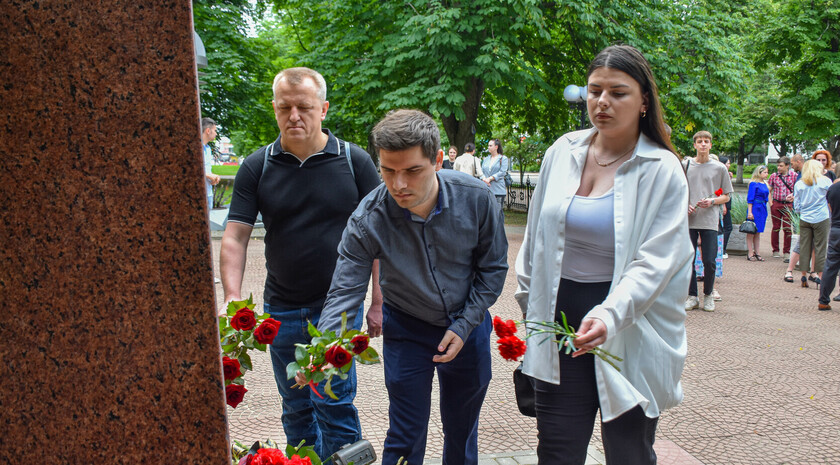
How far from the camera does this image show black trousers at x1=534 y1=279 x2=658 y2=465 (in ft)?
8.35

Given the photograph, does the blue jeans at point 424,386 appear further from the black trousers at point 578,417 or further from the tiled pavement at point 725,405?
the tiled pavement at point 725,405

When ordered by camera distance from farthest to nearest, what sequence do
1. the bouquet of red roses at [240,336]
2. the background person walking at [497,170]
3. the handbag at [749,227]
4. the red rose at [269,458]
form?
the background person walking at [497,170], the handbag at [749,227], the bouquet of red roses at [240,336], the red rose at [269,458]

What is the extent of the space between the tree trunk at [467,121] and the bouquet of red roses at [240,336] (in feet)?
49.0

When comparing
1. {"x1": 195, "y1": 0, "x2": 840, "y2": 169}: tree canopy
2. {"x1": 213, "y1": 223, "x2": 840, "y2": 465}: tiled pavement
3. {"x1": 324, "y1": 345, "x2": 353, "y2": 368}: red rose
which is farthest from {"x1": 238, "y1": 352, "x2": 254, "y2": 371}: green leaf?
{"x1": 195, "y1": 0, "x2": 840, "y2": 169}: tree canopy

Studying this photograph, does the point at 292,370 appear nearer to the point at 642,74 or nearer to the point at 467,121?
the point at 642,74

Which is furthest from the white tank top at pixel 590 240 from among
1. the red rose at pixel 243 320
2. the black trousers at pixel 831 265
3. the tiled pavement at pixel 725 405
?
the black trousers at pixel 831 265

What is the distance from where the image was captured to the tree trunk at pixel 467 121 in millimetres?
17328

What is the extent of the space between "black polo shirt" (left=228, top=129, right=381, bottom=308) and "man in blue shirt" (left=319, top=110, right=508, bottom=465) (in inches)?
20.7

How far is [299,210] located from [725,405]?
364cm

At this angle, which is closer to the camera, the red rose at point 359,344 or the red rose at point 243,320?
the red rose at point 359,344

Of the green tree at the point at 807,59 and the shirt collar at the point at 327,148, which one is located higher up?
the green tree at the point at 807,59

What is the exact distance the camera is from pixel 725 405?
5191mm

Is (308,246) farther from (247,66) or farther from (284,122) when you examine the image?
(247,66)

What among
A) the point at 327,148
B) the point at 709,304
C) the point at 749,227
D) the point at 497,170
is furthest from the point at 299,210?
the point at 749,227
